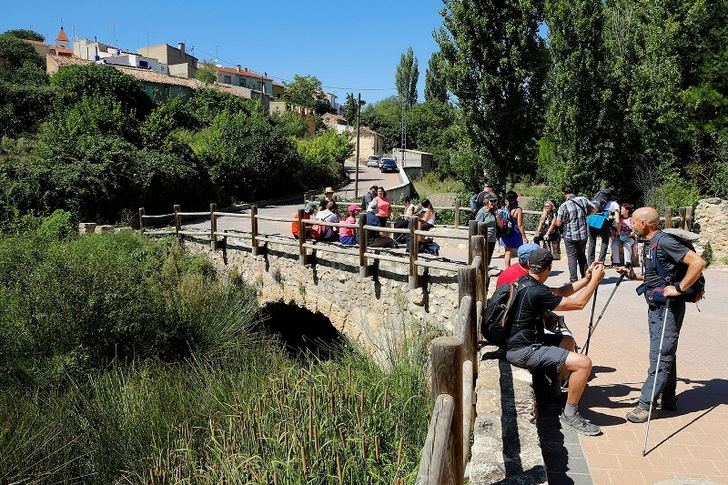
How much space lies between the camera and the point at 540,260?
439 centimetres

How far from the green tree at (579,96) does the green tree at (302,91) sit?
50941mm

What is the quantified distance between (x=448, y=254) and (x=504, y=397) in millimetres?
9431

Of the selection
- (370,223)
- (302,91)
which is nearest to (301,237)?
(370,223)

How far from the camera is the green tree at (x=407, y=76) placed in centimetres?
6994

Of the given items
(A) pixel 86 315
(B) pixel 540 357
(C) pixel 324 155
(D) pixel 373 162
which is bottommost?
(A) pixel 86 315

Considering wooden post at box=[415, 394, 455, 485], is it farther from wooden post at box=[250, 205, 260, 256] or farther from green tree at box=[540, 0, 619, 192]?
green tree at box=[540, 0, 619, 192]

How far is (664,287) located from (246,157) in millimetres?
26609

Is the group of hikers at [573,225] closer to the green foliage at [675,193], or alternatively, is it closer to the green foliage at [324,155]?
the green foliage at [675,193]

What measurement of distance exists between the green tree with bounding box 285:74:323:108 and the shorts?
66.3 metres

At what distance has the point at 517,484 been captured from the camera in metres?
3.15

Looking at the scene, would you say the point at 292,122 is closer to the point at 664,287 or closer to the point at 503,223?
the point at 503,223

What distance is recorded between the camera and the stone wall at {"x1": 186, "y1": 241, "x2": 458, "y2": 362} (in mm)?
9438

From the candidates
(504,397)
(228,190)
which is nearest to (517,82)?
(228,190)

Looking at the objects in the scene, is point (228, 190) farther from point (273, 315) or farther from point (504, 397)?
point (504, 397)
